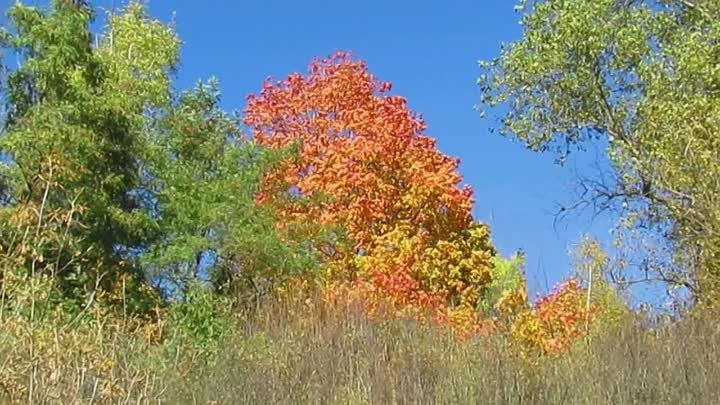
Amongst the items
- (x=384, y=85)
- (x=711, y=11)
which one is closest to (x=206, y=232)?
(x=384, y=85)

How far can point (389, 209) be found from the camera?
1889cm

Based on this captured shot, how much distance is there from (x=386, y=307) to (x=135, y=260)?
655 cm

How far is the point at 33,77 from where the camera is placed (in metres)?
15.4

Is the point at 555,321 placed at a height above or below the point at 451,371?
above

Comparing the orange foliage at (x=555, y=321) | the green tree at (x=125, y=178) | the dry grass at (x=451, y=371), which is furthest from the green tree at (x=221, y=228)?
the dry grass at (x=451, y=371)

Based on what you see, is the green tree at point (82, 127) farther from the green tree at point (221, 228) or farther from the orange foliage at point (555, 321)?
the orange foliage at point (555, 321)

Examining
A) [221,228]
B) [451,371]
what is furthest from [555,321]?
[221,228]

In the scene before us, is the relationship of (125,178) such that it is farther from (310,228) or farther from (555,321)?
(555,321)

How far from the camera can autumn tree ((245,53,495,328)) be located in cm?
1784

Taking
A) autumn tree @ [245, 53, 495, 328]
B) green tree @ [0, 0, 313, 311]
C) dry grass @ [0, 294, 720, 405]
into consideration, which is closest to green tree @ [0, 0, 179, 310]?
green tree @ [0, 0, 313, 311]

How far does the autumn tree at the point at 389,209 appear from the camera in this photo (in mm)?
17844

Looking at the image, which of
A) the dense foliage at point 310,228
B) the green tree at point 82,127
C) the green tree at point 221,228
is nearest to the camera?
the dense foliage at point 310,228

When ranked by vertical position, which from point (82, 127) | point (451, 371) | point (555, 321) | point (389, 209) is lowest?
point (451, 371)

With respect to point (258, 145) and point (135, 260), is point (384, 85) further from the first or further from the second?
point (135, 260)
